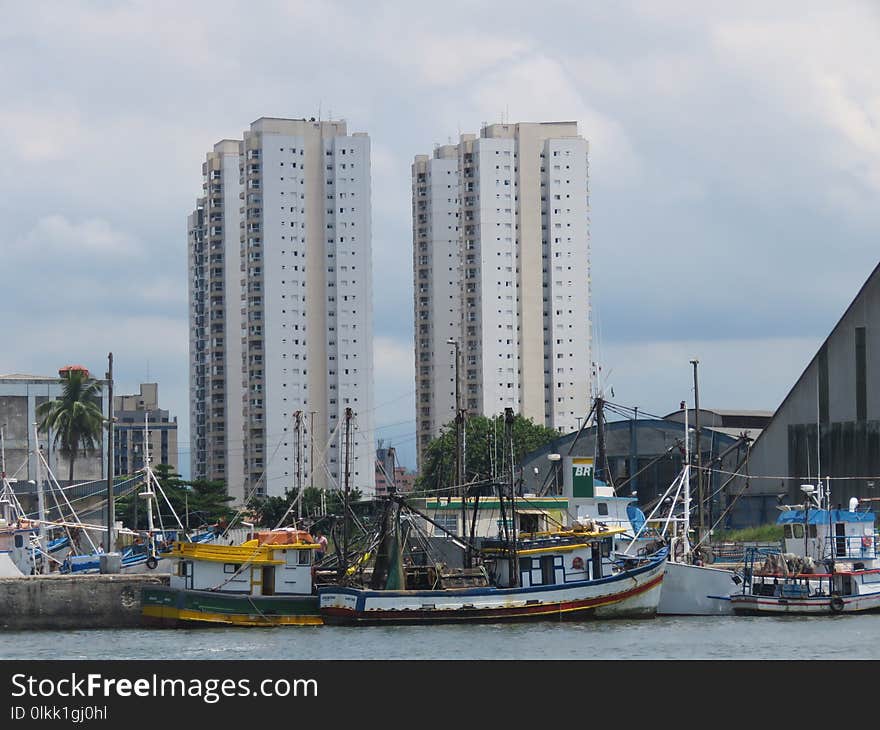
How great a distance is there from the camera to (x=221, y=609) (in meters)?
51.0

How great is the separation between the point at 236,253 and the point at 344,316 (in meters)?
13.9

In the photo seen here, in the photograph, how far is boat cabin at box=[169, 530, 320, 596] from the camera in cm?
5184

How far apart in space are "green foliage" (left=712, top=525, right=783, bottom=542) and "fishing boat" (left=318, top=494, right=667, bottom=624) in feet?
68.8

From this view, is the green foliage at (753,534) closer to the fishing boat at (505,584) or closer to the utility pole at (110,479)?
the fishing boat at (505,584)

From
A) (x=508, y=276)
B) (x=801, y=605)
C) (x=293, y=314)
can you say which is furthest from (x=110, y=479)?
(x=508, y=276)

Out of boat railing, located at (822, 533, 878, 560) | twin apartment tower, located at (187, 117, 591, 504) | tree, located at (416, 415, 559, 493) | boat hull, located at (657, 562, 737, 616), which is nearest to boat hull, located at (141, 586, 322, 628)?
boat hull, located at (657, 562, 737, 616)

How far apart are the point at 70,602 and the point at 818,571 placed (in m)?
24.1

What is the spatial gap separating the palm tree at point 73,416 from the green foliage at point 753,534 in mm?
39598

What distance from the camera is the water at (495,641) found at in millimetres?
42594

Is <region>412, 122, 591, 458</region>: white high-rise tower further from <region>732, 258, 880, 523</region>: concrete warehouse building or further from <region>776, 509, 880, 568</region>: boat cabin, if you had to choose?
<region>776, 509, 880, 568</region>: boat cabin

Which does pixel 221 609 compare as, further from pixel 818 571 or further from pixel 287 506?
pixel 287 506

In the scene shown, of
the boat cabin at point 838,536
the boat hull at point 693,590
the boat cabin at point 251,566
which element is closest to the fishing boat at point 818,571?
the boat cabin at point 838,536

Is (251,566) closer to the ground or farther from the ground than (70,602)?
farther from the ground

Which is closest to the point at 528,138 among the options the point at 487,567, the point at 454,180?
the point at 454,180
